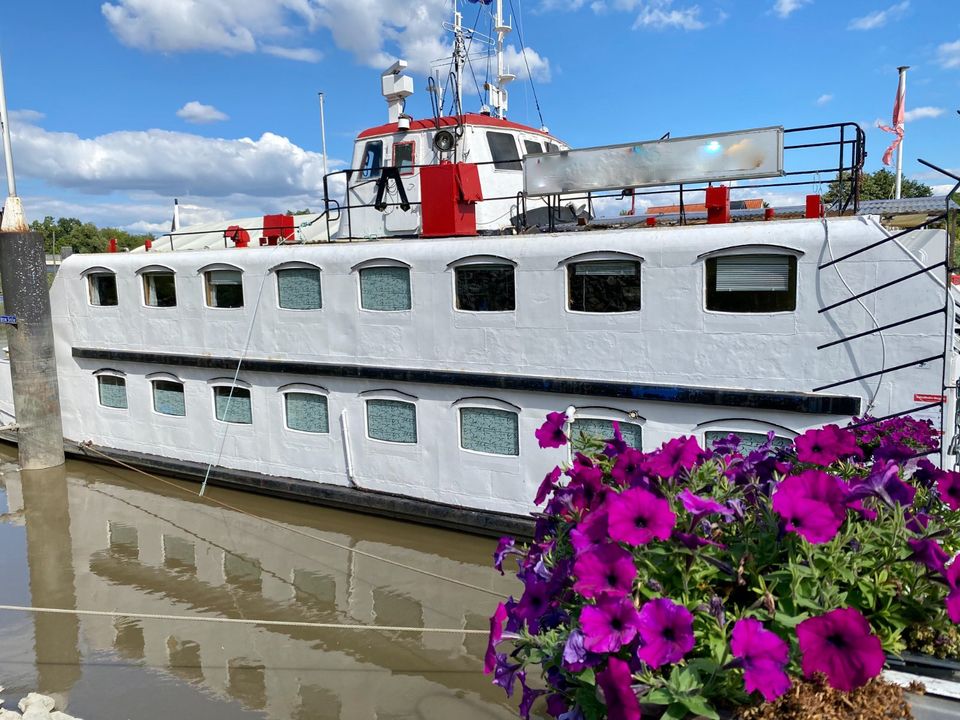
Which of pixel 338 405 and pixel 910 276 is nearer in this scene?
pixel 910 276

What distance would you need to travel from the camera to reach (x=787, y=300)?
7.51 m

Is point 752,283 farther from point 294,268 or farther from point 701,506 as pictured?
point 294,268

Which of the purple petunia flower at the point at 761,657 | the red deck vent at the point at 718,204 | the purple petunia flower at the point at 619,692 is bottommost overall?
the purple petunia flower at the point at 619,692

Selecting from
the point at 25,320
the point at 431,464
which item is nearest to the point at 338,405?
the point at 431,464

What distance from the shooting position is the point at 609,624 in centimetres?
206

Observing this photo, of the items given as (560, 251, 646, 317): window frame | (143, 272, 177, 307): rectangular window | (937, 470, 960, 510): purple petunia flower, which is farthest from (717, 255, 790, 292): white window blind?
(143, 272, 177, 307): rectangular window

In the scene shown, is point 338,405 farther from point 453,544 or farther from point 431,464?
point 453,544

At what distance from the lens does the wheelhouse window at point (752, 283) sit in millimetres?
7488

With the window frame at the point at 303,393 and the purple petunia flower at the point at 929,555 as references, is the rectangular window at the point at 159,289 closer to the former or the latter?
the window frame at the point at 303,393

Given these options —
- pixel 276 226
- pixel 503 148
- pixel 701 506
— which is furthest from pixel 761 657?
pixel 276 226

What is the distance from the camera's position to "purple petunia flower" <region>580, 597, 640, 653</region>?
79.0 inches

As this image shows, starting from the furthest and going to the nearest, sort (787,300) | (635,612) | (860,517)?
(787,300), (860,517), (635,612)

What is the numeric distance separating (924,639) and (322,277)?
9.16m

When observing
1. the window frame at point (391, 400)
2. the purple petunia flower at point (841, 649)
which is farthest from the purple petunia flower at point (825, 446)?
the window frame at point (391, 400)
